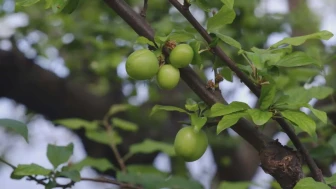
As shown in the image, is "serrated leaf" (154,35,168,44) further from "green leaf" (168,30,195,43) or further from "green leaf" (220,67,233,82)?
"green leaf" (220,67,233,82)

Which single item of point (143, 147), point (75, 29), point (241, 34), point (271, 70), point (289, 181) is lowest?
point (289, 181)

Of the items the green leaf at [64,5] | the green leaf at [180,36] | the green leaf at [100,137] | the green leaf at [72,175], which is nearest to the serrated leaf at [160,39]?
the green leaf at [180,36]

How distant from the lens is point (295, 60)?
1.78 feet

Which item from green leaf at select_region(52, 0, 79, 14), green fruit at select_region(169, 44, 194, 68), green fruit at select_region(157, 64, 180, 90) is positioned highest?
green leaf at select_region(52, 0, 79, 14)

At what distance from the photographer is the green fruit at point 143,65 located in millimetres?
483

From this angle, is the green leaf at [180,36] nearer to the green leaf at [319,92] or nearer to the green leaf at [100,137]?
the green leaf at [319,92]

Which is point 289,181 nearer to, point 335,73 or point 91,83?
point 335,73

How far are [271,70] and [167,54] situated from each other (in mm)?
114

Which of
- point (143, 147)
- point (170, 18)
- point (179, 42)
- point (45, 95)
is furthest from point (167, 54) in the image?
point (45, 95)

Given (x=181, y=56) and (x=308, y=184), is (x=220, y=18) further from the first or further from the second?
(x=308, y=184)

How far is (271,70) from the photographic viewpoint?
546 mm

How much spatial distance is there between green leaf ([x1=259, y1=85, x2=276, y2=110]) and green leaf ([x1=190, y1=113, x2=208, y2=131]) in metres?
0.06

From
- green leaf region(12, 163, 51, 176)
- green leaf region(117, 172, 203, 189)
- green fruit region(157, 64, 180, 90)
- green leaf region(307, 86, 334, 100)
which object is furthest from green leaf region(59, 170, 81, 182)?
green leaf region(307, 86, 334, 100)

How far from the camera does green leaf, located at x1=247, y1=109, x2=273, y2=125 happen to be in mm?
483
